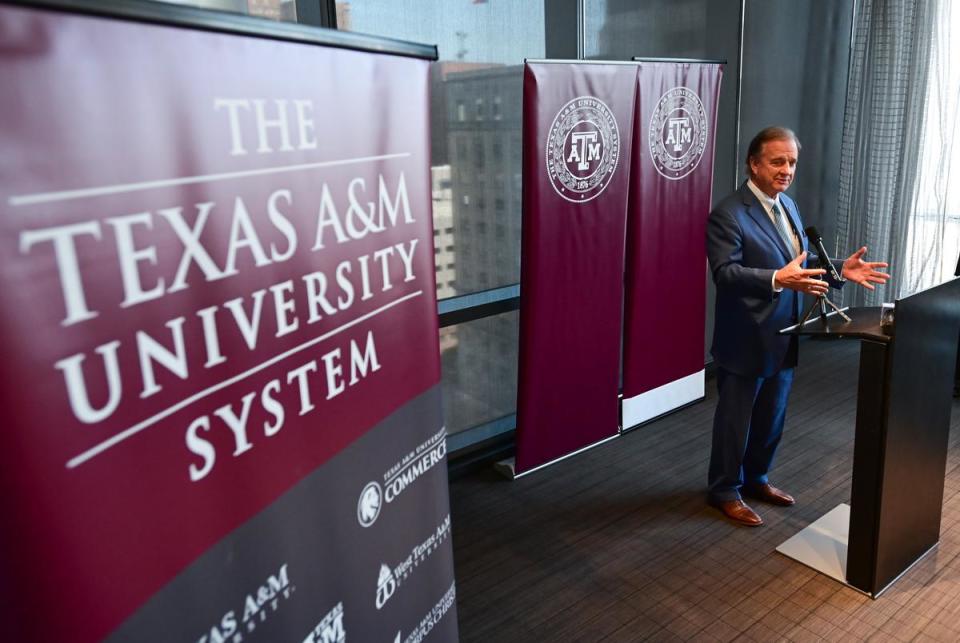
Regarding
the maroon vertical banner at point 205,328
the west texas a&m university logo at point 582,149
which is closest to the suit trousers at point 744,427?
the west texas a&m university logo at point 582,149

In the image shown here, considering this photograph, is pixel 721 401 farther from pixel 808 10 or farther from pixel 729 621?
pixel 808 10

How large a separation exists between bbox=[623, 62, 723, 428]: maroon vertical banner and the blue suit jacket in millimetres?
795

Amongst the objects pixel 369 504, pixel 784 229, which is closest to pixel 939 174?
pixel 784 229

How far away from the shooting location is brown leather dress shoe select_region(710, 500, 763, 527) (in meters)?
3.03

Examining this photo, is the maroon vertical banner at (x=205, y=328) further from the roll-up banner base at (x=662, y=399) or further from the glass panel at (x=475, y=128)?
the roll-up banner base at (x=662, y=399)

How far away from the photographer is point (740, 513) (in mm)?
3049

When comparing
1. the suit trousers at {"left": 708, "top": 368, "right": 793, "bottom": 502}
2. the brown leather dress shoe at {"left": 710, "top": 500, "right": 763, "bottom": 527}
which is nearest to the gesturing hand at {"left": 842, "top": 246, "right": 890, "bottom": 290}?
the suit trousers at {"left": 708, "top": 368, "right": 793, "bottom": 502}

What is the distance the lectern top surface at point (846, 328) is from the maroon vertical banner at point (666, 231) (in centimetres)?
119

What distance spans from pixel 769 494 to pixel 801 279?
1179mm

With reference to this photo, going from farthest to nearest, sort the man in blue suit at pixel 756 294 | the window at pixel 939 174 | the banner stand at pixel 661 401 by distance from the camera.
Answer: the window at pixel 939 174 < the banner stand at pixel 661 401 < the man in blue suit at pixel 756 294

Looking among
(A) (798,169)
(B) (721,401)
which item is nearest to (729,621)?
(B) (721,401)

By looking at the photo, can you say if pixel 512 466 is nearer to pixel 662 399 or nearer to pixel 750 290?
pixel 662 399

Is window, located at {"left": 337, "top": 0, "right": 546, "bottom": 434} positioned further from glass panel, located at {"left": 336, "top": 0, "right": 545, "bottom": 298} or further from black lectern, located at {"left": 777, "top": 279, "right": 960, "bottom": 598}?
black lectern, located at {"left": 777, "top": 279, "right": 960, "bottom": 598}

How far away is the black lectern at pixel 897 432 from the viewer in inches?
92.7
